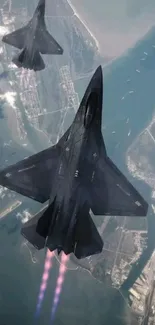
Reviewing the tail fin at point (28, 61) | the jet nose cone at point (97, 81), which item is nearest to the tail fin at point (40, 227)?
the jet nose cone at point (97, 81)

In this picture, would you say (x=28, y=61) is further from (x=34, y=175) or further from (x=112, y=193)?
(x=112, y=193)

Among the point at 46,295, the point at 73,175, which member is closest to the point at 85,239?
the point at 73,175

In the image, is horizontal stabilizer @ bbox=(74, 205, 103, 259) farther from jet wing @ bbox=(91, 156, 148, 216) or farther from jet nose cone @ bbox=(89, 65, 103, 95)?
jet nose cone @ bbox=(89, 65, 103, 95)

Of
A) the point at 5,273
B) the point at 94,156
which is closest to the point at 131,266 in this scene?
the point at 5,273

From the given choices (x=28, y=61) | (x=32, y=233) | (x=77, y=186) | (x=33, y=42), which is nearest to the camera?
(x=77, y=186)

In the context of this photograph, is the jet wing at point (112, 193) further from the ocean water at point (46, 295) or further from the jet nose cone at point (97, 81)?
the ocean water at point (46, 295)

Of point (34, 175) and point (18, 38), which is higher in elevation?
point (18, 38)

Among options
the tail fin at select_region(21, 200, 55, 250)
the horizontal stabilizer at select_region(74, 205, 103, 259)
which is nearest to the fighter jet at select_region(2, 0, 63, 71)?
the tail fin at select_region(21, 200, 55, 250)

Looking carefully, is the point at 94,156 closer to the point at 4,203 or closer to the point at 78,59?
the point at 4,203
